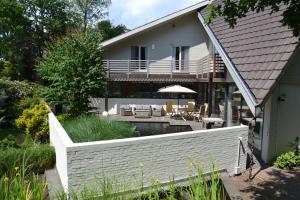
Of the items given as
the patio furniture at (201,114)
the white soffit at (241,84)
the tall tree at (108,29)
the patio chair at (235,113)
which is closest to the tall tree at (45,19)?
the tall tree at (108,29)

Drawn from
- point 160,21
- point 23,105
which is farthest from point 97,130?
point 160,21

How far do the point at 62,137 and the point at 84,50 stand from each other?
25.7 ft

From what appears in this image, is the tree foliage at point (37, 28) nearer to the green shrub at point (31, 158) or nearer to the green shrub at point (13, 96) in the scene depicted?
the green shrub at point (13, 96)

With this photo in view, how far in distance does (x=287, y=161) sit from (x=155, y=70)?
16.3 metres

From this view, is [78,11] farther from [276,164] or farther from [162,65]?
[276,164]

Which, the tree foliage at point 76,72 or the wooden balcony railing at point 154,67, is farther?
the wooden balcony railing at point 154,67

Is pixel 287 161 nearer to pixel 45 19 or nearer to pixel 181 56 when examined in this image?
pixel 181 56

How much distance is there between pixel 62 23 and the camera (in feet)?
131

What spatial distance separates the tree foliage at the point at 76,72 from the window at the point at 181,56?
10.9 meters

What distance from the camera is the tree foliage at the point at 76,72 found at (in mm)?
14688

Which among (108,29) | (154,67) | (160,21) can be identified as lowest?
(154,67)

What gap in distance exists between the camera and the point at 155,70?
25250 mm

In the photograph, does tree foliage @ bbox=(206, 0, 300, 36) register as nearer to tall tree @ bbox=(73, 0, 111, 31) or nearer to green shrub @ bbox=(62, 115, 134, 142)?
green shrub @ bbox=(62, 115, 134, 142)

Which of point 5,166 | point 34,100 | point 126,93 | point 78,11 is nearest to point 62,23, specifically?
point 78,11
